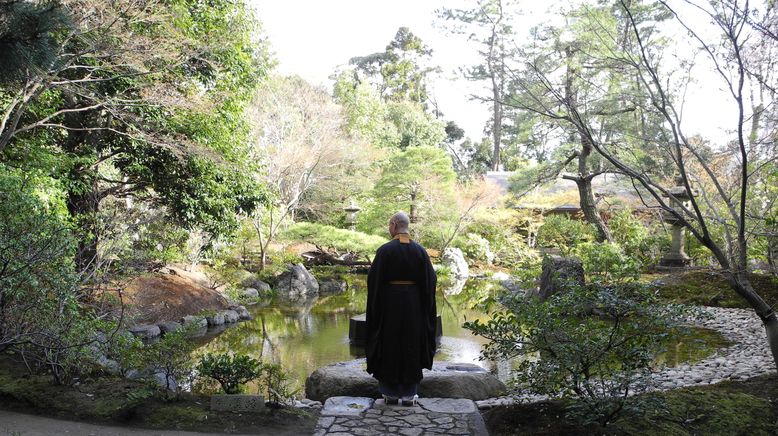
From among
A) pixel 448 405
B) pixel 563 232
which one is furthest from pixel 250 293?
pixel 563 232

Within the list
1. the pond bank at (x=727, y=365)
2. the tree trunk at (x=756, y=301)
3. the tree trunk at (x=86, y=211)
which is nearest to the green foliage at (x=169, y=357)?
the pond bank at (x=727, y=365)

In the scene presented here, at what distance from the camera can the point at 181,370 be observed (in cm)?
461

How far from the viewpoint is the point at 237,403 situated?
4285 millimetres

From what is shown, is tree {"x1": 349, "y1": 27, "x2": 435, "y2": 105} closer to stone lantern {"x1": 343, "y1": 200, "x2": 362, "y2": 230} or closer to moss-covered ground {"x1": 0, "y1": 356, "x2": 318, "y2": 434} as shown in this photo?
stone lantern {"x1": 343, "y1": 200, "x2": 362, "y2": 230}

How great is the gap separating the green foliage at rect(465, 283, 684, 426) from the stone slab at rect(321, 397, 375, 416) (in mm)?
1156

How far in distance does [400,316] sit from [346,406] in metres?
0.80

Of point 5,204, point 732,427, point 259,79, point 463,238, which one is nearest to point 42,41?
point 5,204

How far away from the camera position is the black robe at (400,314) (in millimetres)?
4633

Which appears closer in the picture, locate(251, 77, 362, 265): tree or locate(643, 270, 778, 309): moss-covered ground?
locate(643, 270, 778, 309): moss-covered ground

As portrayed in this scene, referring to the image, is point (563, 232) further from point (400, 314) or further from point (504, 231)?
point (400, 314)

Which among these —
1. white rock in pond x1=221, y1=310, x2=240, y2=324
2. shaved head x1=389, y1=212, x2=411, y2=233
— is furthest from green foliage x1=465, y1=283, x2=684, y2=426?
white rock in pond x1=221, y1=310, x2=240, y2=324

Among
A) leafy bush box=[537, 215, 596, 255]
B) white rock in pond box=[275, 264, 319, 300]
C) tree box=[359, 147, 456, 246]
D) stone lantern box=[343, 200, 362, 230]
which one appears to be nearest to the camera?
white rock in pond box=[275, 264, 319, 300]

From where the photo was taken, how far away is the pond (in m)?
7.59

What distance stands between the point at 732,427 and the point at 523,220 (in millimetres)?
17370
